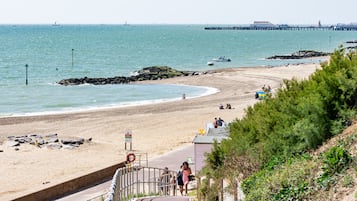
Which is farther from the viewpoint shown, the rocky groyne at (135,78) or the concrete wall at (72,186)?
the rocky groyne at (135,78)

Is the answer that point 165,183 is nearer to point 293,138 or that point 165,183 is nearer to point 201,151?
point 201,151

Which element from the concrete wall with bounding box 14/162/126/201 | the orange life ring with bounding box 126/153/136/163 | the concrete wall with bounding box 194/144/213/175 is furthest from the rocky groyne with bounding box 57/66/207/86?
the concrete wall with bounding box 194/144/213/175

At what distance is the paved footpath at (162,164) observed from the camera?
1708 cm

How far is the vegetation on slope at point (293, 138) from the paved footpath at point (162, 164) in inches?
83.4

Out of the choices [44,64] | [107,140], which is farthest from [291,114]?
[44,64]

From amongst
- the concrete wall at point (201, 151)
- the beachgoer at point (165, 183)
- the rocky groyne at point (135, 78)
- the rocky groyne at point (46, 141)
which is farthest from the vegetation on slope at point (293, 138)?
the rocky groyne at point (135, 78)

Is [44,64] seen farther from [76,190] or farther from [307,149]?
[307,149]

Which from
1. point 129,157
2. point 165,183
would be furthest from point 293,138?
point 129,157

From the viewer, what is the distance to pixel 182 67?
84125 mm

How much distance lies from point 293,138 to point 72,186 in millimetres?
9117

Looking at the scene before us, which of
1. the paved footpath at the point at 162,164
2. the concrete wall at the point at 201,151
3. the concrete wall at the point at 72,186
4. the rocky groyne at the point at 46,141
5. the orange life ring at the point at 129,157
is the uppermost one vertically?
the concrete wall at the point at 201,151

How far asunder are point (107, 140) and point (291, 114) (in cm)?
2057

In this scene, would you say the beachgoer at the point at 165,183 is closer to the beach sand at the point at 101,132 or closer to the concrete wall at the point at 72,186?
the concrete wall at the point at 72,186

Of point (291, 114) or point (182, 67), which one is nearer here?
point (291, 114)
